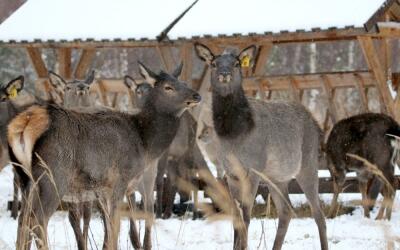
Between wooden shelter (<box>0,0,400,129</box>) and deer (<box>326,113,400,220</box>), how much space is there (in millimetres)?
1160

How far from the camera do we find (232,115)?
32.3 ft

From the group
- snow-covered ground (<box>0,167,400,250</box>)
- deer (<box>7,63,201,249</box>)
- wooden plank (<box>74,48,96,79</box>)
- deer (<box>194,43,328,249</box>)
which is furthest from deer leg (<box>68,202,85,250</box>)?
wooden plank (<box>74,48,96,79</box>)

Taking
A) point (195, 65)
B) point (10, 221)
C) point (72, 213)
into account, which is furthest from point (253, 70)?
point (195, 65)

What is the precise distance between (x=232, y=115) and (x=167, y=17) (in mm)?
8176

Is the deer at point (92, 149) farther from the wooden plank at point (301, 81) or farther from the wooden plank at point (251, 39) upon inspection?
the wooden plank at point (301, 81)

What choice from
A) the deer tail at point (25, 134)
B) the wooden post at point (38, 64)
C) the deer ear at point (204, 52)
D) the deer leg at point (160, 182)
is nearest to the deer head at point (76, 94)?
the deer leg at point (160, 182)

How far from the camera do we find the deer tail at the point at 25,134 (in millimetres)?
7742

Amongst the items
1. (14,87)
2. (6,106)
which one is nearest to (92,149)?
(6,106)

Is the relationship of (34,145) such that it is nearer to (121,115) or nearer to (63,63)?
(121,115)

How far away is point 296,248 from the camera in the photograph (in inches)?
400

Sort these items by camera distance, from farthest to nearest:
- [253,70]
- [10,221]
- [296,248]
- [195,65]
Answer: [195,65] < [253,70] < [10,221] < [296,248]

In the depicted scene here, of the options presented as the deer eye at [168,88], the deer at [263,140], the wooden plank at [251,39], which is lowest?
the deer at [263,140]

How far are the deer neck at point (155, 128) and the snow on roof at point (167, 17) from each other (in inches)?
215

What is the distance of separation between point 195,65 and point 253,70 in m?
29.5
